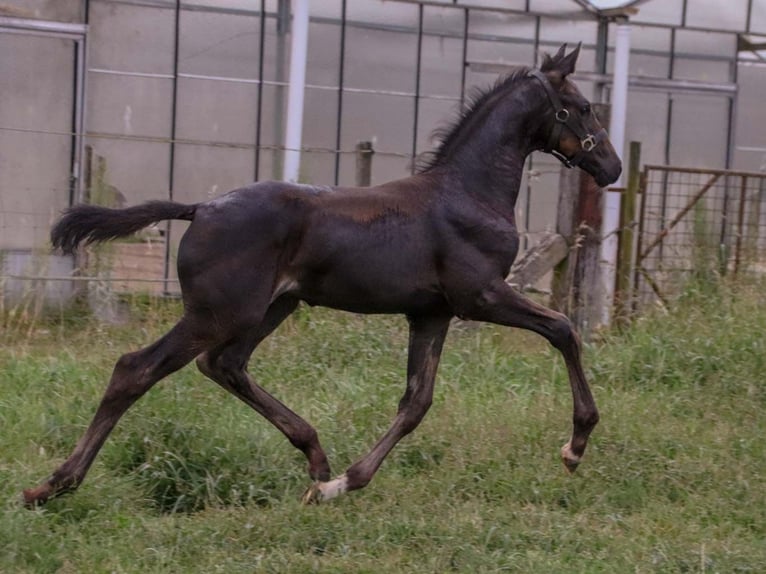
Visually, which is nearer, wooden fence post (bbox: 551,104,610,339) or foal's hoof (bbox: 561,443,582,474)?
foal's hoof (bbox: 561,443,582,474)

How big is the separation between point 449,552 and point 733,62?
50.4ft

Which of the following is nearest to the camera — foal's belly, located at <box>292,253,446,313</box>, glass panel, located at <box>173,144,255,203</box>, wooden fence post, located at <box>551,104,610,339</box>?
foal's belly, located at <box>292,253,446,313</box>

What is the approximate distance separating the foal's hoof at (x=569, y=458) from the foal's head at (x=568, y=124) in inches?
59.4

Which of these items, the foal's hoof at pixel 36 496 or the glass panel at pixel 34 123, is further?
the glass panel at pixel 34 123

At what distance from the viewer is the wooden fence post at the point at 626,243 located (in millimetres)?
10398

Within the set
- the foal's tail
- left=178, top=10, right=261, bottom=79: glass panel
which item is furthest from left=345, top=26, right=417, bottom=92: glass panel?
the foal's tail

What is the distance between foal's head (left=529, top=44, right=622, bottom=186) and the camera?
6652 millimetres

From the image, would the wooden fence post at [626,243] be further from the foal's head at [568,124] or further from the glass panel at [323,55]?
the glass panel at [323,55]

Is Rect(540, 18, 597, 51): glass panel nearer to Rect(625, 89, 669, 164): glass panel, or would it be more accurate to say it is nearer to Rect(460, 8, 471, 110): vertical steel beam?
Rect(625, 89, 669, 164): glass panel

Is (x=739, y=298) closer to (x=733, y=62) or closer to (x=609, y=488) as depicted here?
(x=609, y=488)

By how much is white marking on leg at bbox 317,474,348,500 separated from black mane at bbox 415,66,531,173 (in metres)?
1.71

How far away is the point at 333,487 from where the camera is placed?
19.8 feet

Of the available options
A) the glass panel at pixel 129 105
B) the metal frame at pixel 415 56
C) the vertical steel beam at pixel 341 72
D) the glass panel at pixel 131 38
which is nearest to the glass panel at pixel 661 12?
the metal frame at pixel 415 56

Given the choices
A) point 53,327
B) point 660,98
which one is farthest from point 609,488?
point 660,98
